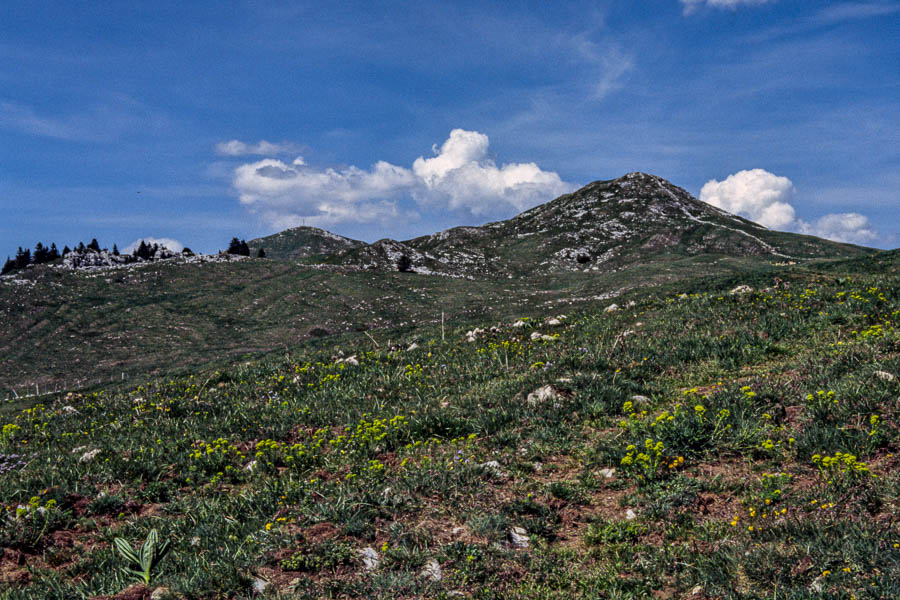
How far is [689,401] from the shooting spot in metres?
7.16

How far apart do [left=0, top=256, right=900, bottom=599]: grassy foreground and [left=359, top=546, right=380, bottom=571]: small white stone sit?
25mm

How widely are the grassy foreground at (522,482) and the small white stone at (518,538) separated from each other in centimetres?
3

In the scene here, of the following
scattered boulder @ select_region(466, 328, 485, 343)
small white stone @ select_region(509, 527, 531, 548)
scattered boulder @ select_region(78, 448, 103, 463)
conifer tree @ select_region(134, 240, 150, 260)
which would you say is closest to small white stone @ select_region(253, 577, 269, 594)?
small white stone @ select_region(509, 527, 531, 548)

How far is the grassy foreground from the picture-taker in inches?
167

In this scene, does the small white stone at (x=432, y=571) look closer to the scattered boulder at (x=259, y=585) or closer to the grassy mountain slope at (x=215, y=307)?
the scattered boulder at (x=259, y=585)

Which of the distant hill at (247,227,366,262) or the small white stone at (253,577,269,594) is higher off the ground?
the distant hill at (247,227,366,262)

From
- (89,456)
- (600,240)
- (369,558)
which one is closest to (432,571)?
(369,558)

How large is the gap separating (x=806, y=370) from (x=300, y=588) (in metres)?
7.75

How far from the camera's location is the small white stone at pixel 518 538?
187 inches

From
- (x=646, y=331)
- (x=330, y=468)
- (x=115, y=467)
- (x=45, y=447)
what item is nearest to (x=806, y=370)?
(x=646, y=331)

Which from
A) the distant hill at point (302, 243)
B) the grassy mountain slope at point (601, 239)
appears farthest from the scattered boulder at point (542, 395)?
the distant hill at point (302, 243)

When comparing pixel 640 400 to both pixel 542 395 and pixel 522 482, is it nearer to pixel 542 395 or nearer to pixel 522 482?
pixel 542 395

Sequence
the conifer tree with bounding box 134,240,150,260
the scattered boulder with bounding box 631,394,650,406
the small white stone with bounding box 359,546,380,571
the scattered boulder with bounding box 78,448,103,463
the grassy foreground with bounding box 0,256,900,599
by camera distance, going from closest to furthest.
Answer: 1. the grassy foreground with bounding box 0,256,900,599
2. the small white stone with bounding box 359,546,380,571
3. the scattered boulder with bounding box 631,394,650,406
4. the scattered boulder with bounding box 78,448,103,463
5. the conifer tree with bounding box 134,240,150,260

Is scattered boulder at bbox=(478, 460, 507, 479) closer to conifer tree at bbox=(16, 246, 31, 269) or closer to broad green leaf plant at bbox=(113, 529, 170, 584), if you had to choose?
broad green leaf plant at bbox=(113, 529, 170, 584)
